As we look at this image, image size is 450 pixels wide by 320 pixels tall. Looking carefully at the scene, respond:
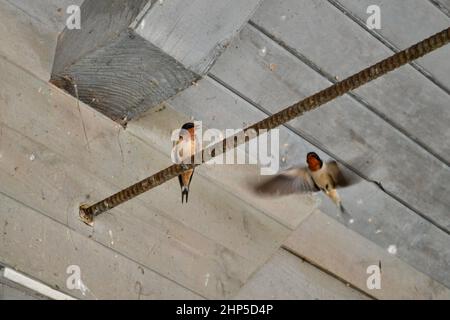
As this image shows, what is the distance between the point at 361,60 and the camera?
2074 mm

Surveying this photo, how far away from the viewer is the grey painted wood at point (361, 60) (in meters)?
2.00

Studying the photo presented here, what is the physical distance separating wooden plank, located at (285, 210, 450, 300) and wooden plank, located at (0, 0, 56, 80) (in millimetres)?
812

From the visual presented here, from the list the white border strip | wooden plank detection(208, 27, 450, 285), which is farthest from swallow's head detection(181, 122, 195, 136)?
the white border strip

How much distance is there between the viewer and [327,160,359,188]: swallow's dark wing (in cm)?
215

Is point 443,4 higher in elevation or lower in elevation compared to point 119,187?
higher

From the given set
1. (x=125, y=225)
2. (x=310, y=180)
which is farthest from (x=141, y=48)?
(x=310, y=180)

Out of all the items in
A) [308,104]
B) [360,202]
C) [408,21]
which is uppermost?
[408,21]

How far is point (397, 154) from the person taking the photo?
2.23 meters

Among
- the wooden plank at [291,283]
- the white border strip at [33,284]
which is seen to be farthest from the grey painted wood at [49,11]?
the wooden plank at [291,283]

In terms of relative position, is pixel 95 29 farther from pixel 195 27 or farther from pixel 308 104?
pixel 308 104

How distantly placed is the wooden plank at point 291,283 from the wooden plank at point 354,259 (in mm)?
24

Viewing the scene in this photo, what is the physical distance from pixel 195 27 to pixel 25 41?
44 cm

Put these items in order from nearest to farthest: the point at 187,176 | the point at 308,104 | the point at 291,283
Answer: the point at 308,104
the point at 187,176
the point at 291,283
